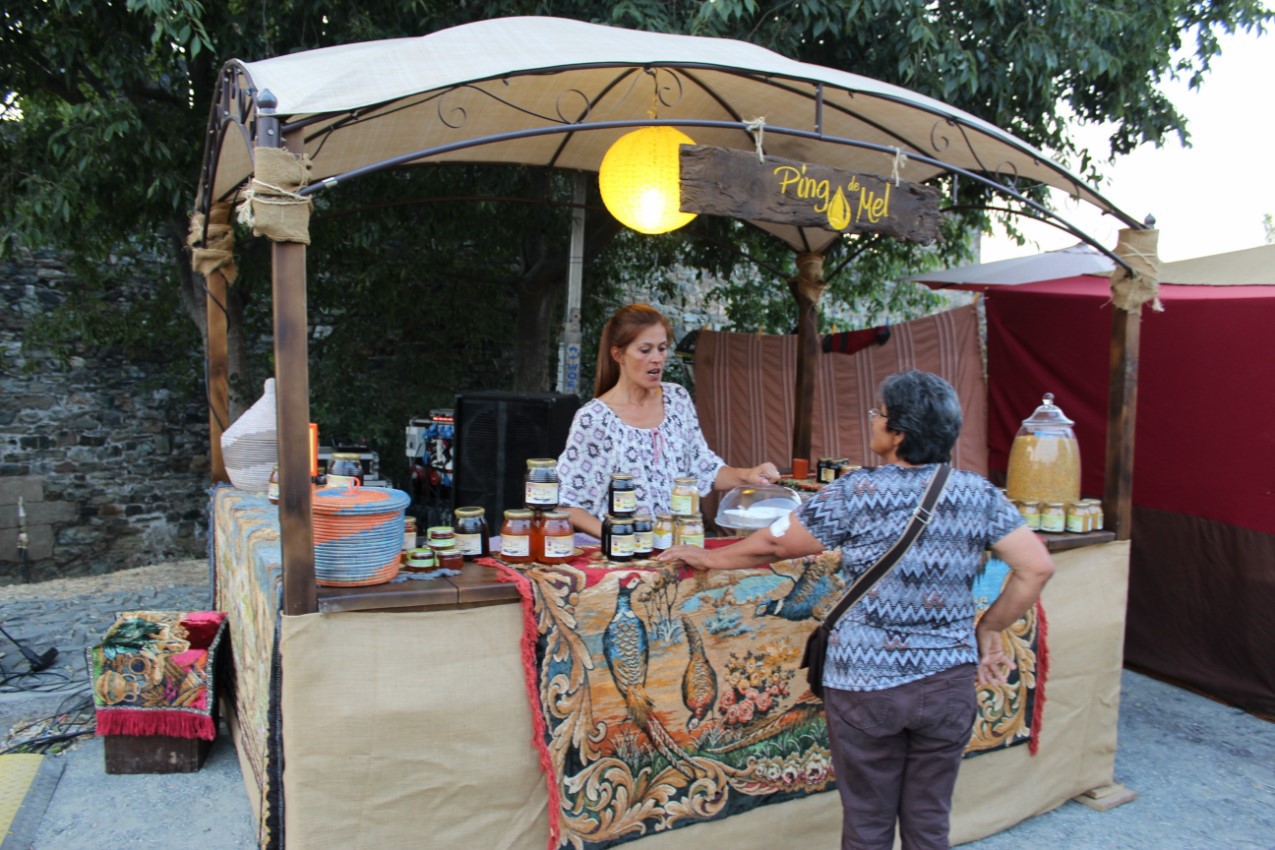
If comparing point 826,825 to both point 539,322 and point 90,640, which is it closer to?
point 90,640

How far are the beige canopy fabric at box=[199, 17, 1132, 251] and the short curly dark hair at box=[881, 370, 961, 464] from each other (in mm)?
884

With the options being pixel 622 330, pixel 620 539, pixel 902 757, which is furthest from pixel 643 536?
pixel 902 757

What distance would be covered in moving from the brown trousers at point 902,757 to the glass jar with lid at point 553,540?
86cm

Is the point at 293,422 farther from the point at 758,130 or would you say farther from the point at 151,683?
the point at 151,683

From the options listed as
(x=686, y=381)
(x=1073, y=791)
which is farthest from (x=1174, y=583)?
(x=686, y=381)

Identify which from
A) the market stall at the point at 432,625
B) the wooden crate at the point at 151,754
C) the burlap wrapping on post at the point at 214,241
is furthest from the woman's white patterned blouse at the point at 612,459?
the burlap wrapping on post at the point at 214,241

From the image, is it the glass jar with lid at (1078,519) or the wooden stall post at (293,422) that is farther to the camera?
the glass jar with lid at (1078,519)

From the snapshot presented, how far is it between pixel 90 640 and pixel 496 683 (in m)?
3.83

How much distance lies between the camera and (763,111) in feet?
13.7

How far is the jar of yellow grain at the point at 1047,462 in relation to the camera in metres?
3.53

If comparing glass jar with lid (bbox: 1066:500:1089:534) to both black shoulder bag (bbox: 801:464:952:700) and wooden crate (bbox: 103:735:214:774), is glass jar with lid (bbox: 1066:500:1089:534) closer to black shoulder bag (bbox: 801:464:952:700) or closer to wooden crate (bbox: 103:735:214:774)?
black shoulder bag (bbox: 801:464:952:700)

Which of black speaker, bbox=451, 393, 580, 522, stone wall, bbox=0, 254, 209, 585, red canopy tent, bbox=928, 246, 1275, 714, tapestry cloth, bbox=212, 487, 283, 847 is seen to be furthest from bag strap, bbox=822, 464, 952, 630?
stone wall, bbox=0, 254, 209, 585

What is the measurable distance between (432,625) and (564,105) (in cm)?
262

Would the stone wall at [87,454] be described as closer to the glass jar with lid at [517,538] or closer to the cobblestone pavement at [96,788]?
the cobblestone pavement at [96,788]
